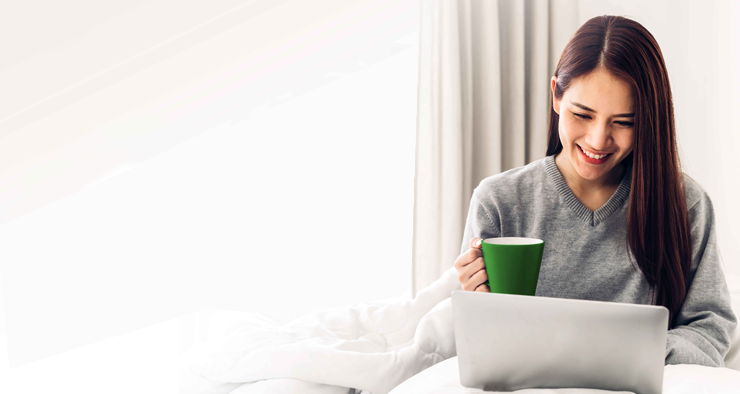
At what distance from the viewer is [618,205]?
105 centimetres

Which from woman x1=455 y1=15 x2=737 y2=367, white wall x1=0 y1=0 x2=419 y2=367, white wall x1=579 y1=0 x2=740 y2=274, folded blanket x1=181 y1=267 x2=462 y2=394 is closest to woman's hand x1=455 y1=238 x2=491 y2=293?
woman x1=455 y1=15 x2=737 y2=367

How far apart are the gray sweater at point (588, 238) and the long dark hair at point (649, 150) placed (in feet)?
0.11

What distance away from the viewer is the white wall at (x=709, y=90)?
1849mm

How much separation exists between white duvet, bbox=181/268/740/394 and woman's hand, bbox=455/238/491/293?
0.11m

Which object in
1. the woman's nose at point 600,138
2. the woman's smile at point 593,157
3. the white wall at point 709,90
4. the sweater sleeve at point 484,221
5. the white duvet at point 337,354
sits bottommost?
the white duvet at point 337,354

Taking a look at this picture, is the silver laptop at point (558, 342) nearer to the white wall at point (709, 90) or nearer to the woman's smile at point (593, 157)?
the woman's smile at point (593, 157)

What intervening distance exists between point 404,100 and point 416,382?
6.12 feet

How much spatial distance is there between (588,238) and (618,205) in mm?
94

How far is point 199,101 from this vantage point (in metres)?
1.94

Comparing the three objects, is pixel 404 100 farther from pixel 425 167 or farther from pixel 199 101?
pixel 199 101

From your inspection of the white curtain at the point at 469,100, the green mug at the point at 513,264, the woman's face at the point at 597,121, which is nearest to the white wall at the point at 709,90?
the white curtain at the point at 469,100

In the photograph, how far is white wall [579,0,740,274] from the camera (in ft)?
6.07

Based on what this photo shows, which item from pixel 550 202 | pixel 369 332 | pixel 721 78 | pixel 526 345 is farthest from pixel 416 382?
pixel 721 78

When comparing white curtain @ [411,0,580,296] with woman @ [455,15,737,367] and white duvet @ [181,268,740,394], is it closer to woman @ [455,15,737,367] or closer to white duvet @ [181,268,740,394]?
woman @ [455,15,737,367]
